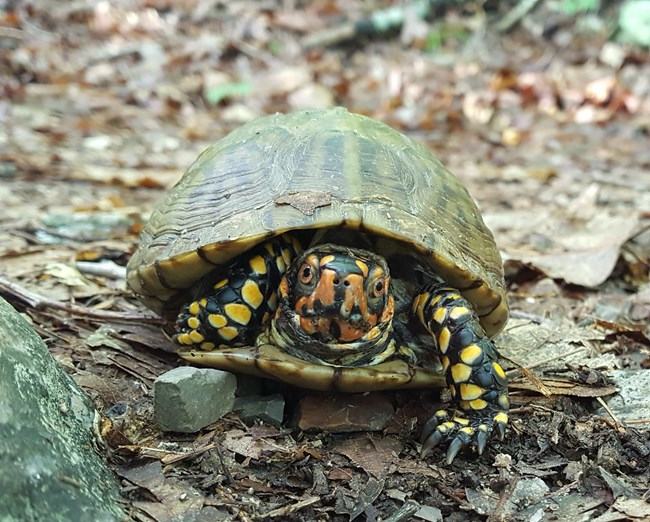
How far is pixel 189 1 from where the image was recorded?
12.7m

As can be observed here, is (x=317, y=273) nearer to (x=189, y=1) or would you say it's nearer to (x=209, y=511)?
(x=209, y=511)

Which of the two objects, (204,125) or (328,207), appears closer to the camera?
(328,207)

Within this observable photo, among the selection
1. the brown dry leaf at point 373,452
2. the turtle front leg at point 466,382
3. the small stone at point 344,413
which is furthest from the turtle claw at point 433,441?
the small stone at point 344,413

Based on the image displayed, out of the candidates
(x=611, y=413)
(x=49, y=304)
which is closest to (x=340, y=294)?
(x=611, y=413)

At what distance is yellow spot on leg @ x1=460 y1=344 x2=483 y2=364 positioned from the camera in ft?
8.22

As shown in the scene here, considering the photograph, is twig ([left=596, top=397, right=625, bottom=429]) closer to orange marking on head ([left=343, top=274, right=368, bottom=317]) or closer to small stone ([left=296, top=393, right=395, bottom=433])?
small stone ([left=296, top=393, right=395, bottom=433])

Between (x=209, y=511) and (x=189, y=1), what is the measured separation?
12.3 m

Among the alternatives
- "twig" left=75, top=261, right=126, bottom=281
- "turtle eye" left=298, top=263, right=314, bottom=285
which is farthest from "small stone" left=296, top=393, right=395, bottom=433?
"twig" left=75, top=261, right=126, bottom=281

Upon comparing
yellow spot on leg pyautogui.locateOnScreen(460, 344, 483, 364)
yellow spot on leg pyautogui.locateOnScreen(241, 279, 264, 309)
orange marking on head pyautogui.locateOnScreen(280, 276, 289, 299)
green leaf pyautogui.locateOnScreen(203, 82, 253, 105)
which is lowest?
yellow spot on leg pyautogui.locateOnScreen(460, 344, 483, 364)

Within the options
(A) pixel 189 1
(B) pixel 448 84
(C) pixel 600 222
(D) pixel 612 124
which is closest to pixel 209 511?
(C) pixel 600 222

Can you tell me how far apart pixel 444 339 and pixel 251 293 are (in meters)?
0.77

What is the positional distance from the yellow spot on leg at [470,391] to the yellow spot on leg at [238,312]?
2.87ft

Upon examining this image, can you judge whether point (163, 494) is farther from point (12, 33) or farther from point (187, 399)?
point (12, 33)

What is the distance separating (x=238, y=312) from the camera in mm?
2713
